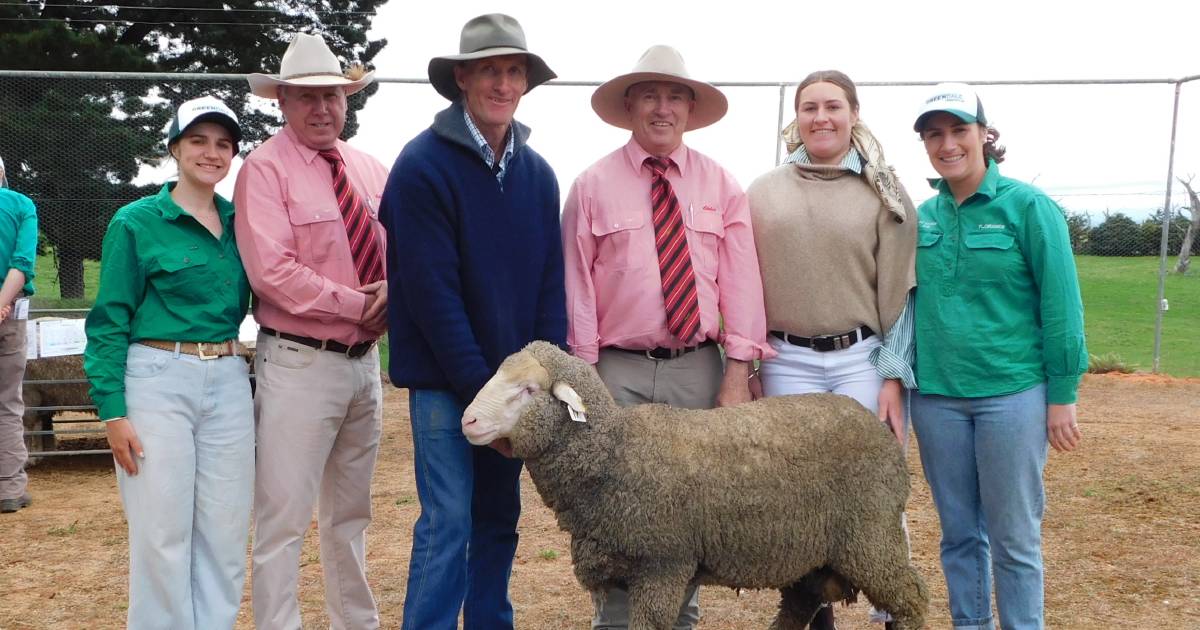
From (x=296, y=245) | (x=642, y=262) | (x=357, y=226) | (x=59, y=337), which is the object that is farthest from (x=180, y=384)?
(x=59, y=337)

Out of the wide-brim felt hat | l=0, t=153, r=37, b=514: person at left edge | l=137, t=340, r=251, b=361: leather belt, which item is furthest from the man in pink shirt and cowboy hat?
l=0, t=153, r=37, b=514: person at left edge

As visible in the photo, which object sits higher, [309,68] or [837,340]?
[309,68]

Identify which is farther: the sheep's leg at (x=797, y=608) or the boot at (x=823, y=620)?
the boot at (x=823, y=620)

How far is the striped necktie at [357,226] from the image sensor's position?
12.4 ft

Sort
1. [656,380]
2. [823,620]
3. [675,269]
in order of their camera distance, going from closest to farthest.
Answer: [675,269] → [656,380] → [823,620]

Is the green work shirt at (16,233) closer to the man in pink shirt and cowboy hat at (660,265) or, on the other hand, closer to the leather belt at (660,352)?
the man in pink shirt and cowboy hat at (660,265)

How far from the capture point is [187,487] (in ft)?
11.1

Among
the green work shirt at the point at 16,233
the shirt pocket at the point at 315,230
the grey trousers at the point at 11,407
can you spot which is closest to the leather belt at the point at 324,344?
the shirt pocket at the point at 315,230

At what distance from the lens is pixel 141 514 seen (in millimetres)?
3312

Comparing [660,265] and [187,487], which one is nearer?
[187,487]

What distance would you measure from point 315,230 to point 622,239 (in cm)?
123

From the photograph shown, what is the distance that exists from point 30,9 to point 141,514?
45.1ft

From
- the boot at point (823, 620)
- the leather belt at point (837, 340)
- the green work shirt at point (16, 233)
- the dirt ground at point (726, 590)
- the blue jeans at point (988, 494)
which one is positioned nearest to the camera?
the blue jeans at point (988, 494)

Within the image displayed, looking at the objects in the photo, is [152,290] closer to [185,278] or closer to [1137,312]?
[185,278]
